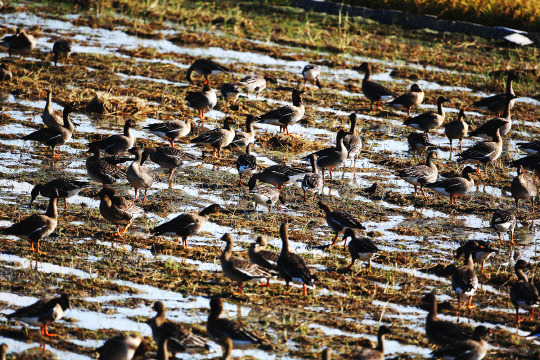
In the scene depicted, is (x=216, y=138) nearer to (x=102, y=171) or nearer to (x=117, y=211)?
(x=102, y=171)

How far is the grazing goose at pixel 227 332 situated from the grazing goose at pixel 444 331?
2.13m

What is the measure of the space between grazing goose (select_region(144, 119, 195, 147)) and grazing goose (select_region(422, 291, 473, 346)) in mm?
8814

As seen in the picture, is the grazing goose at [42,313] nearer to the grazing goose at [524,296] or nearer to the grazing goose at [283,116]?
the grazing goose at [524,296]

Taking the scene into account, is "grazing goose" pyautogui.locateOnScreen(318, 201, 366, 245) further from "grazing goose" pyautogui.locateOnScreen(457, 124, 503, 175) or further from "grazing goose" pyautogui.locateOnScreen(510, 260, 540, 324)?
"grazing goose" pyautogui.locateOnScreen(457, 124, 503, 175)

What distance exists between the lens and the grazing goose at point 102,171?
13766mm

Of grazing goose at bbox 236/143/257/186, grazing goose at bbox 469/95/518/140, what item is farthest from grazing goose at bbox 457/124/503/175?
grazing goose at bbox 236/143/257/186

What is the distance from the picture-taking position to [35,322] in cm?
849

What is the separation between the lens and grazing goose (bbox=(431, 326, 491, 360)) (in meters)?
8.38

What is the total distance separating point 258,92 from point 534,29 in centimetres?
1415

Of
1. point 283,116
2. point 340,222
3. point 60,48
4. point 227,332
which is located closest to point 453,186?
point 340,222

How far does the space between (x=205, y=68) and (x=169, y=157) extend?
24.4 feet

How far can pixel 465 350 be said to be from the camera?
8383 mm

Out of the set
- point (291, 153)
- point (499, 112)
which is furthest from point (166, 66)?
point (499, 112)

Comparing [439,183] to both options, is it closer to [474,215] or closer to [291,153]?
[474,215]
